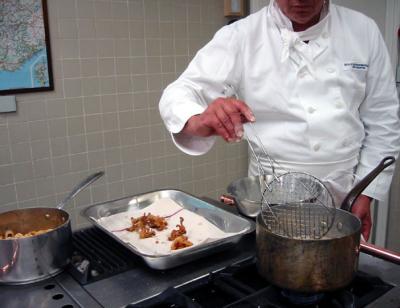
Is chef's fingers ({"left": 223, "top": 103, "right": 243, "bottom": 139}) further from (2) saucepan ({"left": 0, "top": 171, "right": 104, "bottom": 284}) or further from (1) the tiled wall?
(1) the tiled wall

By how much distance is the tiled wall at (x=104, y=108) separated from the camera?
73.9 inches

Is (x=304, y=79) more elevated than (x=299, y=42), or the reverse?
(x=299, y=42)

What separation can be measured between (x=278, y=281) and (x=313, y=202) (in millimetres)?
247

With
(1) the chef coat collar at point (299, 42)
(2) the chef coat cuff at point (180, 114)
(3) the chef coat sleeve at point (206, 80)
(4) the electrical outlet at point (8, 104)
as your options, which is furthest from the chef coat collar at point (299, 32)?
(4) the electrical outlet at point (8, 104)

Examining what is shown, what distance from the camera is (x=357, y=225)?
0.73 metres

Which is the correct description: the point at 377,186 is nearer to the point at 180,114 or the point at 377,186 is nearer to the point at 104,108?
the point at 180,114

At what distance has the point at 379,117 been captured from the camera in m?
1.31

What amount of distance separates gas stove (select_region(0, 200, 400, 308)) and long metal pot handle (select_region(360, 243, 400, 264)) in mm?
24

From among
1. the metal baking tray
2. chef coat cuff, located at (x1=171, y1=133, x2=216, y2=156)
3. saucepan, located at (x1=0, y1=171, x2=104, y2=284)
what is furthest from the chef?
saucepan, located at (x1=0, y1=171, x2=104, y2=284)

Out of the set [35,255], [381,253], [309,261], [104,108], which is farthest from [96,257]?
[104,108]

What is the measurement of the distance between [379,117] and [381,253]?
61cm

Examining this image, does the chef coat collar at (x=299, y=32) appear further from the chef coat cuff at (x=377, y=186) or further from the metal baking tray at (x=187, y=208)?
the metal baking tray at (x=187, y=208)

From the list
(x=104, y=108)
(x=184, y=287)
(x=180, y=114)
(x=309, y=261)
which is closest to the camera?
(x=309, y=261)

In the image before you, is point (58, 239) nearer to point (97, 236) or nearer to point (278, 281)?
point (97, 236)
